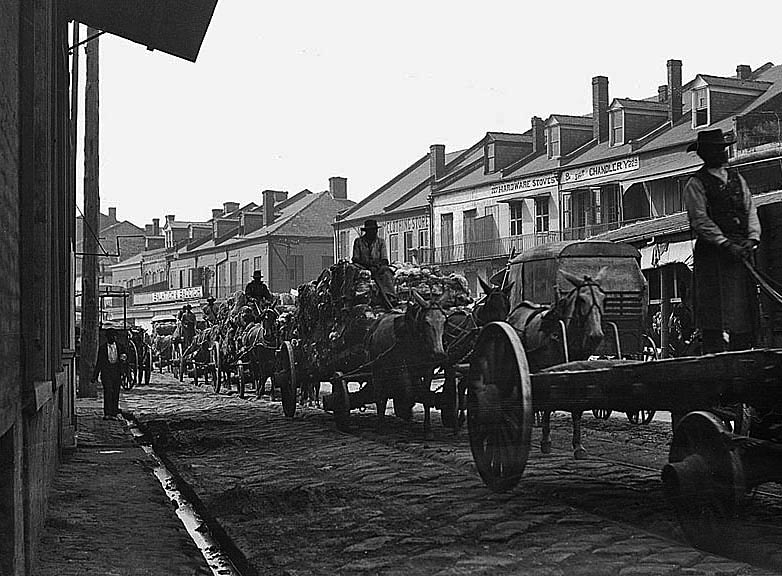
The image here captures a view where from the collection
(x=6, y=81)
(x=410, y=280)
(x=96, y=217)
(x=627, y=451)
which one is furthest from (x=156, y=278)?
(x=6, y=81)

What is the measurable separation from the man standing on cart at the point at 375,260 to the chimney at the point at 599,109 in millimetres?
3212

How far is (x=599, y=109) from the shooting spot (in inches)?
465

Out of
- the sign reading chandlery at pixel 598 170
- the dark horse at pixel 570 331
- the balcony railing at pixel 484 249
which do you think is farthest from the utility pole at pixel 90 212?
the dark horse at pixel 570 331

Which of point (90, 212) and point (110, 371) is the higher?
point (90, 212)

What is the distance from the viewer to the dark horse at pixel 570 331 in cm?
938

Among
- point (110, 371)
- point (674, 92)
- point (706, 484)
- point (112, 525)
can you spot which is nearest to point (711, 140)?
point (706, 484)

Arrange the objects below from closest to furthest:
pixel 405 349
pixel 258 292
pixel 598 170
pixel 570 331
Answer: pixel 570 331 → pixel 598 170 → pixel 405 349 → pixel 258 292

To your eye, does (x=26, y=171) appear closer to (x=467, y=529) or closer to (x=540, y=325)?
(x=467, y=529)

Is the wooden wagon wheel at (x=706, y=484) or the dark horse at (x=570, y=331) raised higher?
the dark horse at (x=570, y=331)

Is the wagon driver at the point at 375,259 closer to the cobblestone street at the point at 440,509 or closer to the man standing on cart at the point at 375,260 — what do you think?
the man standing on cart at the point at 375,260

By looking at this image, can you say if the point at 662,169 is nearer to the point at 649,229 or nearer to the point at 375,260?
the point at 649,229

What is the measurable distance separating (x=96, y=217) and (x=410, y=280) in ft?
25.9

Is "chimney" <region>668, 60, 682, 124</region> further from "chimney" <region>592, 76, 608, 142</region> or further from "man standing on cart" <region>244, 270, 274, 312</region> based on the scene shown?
"man standing on cart" <region>244, 270, 274, 312</region>

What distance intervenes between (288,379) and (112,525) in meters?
8.12
